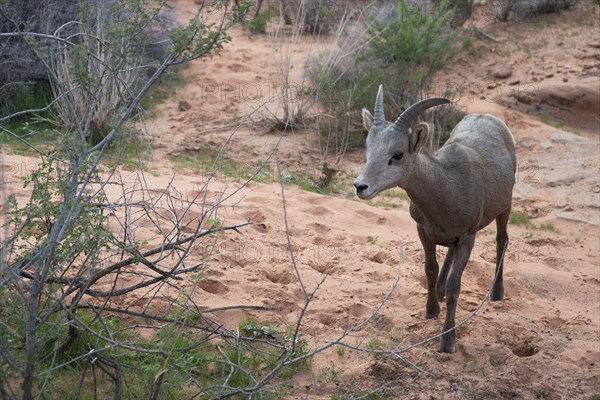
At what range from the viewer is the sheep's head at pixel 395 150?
542 centimetres

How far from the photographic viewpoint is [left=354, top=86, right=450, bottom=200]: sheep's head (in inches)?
213

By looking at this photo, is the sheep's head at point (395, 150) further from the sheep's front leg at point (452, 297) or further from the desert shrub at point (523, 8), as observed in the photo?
the desert shrub at point (523, 8)

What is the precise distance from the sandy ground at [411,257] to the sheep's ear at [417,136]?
921 millimetres

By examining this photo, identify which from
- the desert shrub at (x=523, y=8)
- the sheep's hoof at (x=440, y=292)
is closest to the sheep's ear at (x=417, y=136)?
the sheep's hoof at (x=440, y=292)

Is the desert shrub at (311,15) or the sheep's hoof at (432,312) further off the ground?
the desert shrub at (311,15)

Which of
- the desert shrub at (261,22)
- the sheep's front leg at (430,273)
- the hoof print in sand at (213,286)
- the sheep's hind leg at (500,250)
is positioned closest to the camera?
the sheep's front leg at (430,273)

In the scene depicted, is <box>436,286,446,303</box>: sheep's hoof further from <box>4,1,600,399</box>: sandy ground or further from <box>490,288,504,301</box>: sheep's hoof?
<box>490,288,504,301</box>: sheep's hoof

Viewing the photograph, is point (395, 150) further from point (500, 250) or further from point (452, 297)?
point (500, 250)

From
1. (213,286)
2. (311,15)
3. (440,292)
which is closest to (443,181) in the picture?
(440,292)

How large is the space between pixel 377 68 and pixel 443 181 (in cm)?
592

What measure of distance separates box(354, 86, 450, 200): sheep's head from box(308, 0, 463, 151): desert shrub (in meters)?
4.84

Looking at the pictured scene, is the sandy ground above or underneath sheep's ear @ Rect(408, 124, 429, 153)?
underneath

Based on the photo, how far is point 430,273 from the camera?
20.2ft

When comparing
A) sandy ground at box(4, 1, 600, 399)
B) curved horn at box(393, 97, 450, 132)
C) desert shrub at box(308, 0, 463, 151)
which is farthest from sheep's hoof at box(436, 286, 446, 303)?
desert shrub at box(308, 0, 463, 151)
